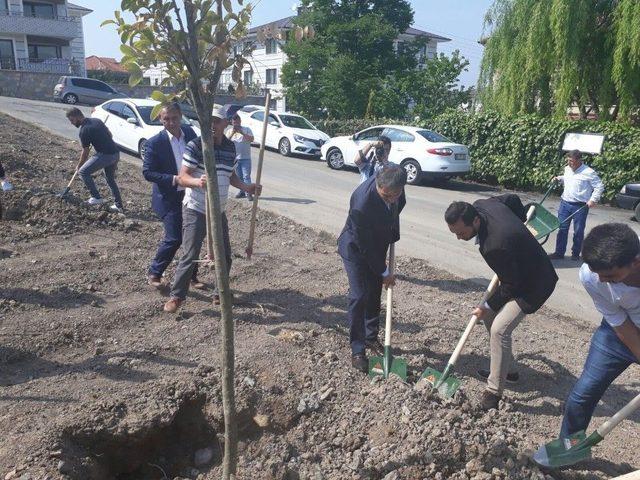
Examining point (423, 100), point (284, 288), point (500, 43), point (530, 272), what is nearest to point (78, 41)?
point (423, 100)

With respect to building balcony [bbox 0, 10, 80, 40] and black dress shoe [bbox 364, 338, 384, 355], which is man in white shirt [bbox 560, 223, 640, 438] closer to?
black dress shoe [bbox 364, 338, 384, 355]

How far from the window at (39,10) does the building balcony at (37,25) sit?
1.44 m

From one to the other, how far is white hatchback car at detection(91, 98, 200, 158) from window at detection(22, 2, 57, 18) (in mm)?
30735

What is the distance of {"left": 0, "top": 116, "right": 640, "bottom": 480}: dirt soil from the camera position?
3.42 metres

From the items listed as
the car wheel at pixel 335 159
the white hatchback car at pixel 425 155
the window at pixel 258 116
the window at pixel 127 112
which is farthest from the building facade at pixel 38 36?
the white hatchback car at pixel 425 155

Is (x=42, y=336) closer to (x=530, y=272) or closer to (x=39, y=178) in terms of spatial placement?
(x=530, y=272)

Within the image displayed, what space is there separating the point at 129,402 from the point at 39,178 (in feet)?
24.6

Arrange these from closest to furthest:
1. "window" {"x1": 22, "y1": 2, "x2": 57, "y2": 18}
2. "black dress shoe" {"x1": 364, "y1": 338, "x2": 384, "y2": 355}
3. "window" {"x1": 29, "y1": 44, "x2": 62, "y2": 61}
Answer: "black dress shoe" {"x1": 364, "y1": 338, "x2": 384, "y2": 355}, "window" {"x1": 22, "y1": 2, "x2": 57, "y2": 18}, "window" {"x1": 29, "y1": 44, "x2": 62, "y2": 61}

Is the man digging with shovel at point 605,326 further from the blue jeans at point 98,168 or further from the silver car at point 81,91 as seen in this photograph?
the silver car at point 81,91

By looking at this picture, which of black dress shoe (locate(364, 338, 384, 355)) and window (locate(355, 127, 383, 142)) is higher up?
window (locate(355, 127, 383, 142))

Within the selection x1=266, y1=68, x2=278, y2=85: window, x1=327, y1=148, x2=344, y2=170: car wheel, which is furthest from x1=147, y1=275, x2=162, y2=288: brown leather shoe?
x1=266, y1=68, x2=278, y2=85: window

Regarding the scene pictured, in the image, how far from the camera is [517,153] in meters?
15.5

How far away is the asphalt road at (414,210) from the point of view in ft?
24.8

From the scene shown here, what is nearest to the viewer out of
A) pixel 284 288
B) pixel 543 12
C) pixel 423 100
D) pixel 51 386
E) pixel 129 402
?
pixel 129 402
